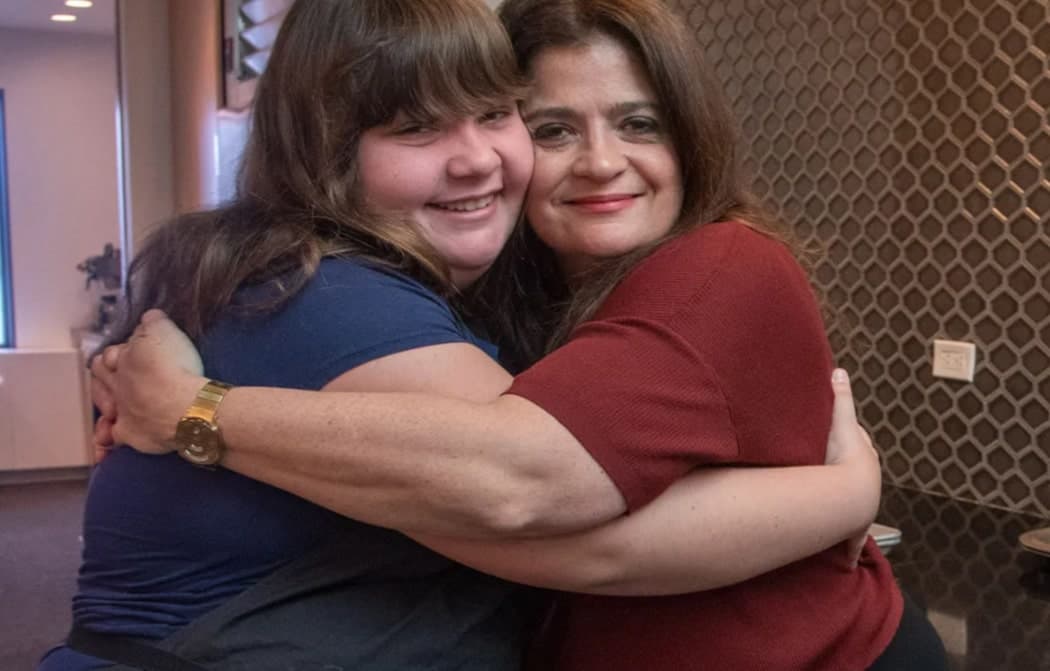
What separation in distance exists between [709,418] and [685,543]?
0.34 feet

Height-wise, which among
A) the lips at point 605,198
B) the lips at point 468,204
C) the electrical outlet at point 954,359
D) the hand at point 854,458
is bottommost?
A: the electrical outlet at point 954,359

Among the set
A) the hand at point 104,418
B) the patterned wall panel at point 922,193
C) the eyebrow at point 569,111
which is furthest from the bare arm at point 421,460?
the patterned wall panel at point 922,193

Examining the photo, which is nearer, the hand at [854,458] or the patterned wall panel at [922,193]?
the hand at [854,458]

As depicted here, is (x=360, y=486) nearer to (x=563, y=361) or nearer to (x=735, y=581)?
(x=563, y=361)

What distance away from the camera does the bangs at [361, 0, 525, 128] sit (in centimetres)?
100

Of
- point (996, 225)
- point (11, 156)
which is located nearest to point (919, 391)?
point (996, 225)

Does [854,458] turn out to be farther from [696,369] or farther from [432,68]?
[432,68]

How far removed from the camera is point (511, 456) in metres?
0.79

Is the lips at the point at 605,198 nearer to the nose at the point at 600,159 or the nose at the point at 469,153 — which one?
the nose at the point at 600,159

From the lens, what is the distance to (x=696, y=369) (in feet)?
2.81

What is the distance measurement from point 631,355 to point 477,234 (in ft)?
1.03

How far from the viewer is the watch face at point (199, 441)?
2.95ft

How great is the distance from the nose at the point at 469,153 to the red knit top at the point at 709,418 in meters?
0.20

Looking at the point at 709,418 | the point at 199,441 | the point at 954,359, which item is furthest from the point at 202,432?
the point at 954,359
